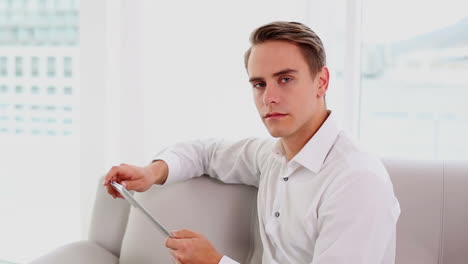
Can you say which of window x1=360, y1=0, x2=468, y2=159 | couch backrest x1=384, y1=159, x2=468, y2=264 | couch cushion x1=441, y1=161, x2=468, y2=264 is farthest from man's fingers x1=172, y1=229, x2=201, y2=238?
window x1=360, y1=0, x2=468, y2=159

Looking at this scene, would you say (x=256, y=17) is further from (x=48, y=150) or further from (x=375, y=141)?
(x=48, y=150)

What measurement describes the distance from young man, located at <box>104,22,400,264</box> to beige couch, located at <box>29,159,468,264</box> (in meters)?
0.12

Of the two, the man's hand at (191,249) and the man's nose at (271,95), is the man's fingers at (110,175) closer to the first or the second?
the man's hand at (191,249)

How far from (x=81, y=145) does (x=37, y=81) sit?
54cm

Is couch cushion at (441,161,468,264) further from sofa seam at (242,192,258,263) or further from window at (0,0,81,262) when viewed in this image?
window at (0,0,81,262)

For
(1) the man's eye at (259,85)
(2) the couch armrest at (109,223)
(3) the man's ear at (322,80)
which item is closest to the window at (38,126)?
(2) the couch armrest at (109,223)

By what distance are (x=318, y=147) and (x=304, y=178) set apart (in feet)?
0.29

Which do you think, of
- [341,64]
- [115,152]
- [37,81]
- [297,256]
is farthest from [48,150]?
[297,256]

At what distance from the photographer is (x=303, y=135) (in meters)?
1.48

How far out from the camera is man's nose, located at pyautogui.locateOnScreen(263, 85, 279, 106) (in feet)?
4.67

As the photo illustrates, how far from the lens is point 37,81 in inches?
121

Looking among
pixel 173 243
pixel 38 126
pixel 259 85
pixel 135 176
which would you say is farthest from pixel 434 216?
pixel 38 126

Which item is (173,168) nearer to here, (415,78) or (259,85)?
(259,85)

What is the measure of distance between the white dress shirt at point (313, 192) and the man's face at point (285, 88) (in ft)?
0.22
